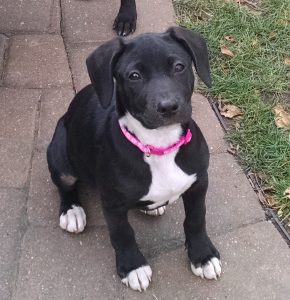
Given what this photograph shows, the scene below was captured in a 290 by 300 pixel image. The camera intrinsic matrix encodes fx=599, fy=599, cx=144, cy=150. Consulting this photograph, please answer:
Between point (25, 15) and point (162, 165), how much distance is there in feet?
8.46

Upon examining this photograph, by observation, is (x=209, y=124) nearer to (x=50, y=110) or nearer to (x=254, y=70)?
(x=254, y=70)

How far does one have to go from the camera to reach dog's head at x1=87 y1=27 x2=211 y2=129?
2.43 m

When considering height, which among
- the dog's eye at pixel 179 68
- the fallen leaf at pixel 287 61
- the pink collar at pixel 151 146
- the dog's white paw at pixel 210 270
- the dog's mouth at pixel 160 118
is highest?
the dog's eye at pixel 179 68

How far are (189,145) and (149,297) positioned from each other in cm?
87

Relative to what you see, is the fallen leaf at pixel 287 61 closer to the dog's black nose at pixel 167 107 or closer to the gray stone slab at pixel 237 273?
the gray stone slab at pixel 237 273

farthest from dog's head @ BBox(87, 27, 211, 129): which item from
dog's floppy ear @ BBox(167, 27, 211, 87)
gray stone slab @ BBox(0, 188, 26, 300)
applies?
gray stone slab @ BBox(0, 188, 26, 300)

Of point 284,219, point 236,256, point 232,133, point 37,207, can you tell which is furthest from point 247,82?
point 37,207

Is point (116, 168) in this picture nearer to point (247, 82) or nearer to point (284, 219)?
point (284, 219)

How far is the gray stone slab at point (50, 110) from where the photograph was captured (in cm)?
388

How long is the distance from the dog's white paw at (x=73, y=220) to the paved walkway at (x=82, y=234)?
0.17ft

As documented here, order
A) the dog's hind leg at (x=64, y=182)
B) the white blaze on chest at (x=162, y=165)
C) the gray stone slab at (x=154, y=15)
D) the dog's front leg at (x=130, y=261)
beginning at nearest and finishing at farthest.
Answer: the white blaze on chest at (x=162, y=165)
the dog's front leg at (x=130, y=261)
the dog's hind leg at (x=64, y=182)
the gray stone slab at (x=154, y=15)

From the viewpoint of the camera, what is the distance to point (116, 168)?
108 inches

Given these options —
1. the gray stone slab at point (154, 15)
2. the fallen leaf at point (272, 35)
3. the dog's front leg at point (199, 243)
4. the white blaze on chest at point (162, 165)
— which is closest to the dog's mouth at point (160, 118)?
the white blaze on chest at point (162, 165)

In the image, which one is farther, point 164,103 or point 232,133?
point 232,133
